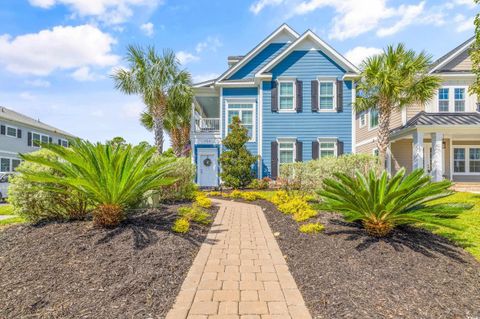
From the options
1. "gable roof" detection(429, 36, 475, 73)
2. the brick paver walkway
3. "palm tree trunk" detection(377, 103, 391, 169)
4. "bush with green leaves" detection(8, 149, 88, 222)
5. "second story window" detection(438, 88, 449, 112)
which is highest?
"gable roof" detection(429, 36, 475, 73)

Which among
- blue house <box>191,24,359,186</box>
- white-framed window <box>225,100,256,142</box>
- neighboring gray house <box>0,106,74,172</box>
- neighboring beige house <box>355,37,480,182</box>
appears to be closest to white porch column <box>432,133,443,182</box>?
neighboring beige house <box>355,37,480,182</box>

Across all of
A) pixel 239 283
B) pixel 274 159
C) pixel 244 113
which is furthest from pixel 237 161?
pixel 239 283

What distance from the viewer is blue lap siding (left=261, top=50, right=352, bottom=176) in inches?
677

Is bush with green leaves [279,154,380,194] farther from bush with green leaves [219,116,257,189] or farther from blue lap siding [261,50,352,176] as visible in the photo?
blue lap siding [261,50,352,176]

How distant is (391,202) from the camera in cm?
433

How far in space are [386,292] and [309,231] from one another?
2.24 m

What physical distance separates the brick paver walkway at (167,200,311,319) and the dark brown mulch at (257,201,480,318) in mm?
238

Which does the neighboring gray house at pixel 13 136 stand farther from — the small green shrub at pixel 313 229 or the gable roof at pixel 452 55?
the gable roof at pixel 452 55

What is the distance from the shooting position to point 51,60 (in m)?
10.6

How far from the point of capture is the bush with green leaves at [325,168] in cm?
777

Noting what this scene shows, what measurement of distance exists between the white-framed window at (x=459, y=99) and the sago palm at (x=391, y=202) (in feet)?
47.1

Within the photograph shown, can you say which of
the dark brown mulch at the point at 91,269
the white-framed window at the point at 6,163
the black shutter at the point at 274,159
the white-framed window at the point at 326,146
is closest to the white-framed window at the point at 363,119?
the white-framed window at the point at 326,146

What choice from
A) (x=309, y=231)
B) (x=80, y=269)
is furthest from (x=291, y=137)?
(x=80, y=269)

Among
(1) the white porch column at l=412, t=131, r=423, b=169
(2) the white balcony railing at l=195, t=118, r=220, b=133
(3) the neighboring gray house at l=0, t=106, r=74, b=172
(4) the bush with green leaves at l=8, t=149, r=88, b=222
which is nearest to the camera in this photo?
(4) the bush with green leaves at l=8, t=149, r=88, b=222
